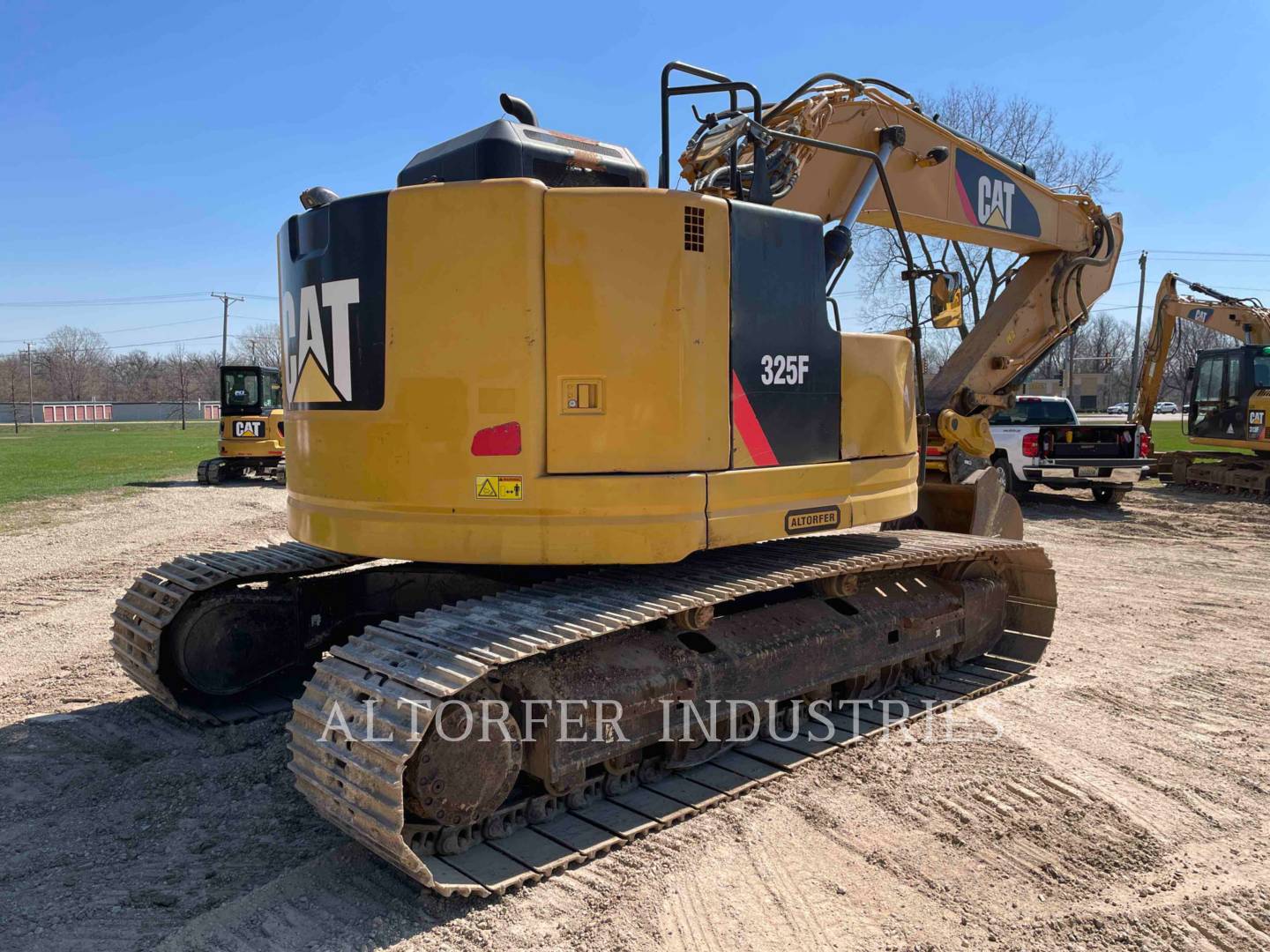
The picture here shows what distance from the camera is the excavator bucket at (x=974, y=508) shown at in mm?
7328

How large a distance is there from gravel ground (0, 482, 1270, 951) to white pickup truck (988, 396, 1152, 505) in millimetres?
9782

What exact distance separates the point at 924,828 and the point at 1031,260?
21.8 feet

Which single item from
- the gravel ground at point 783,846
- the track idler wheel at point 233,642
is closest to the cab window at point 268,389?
the gravel ground at point 783,846

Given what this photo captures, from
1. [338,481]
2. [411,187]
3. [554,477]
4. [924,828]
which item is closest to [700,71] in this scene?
[411,187]

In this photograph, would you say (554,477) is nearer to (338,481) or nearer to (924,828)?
(338,481)

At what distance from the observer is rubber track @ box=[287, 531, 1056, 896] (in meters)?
3.26

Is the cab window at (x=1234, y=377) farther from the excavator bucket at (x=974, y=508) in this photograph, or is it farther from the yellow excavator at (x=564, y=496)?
the yellow excavator at (x=564, y=496)

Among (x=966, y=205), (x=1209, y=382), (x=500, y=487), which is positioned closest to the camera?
(x=500, y=487)

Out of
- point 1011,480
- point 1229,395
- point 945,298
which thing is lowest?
point 1011,480

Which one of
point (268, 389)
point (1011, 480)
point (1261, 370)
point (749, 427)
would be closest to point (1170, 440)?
point (1261, 370)

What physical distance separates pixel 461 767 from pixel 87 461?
30378 millimetres

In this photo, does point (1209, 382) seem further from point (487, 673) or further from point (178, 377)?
point (178, 377)

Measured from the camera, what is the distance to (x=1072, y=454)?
1563 centimetres

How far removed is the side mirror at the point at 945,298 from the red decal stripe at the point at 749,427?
2218 millimetres
